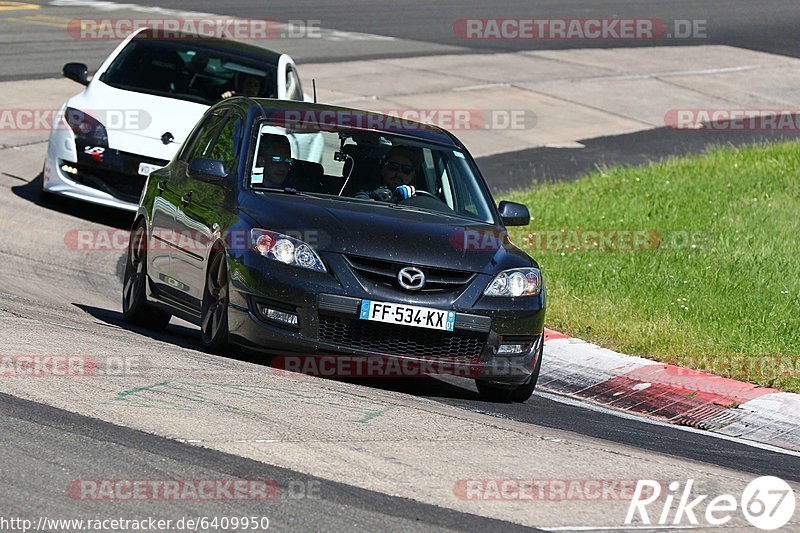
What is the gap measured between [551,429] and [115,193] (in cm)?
711

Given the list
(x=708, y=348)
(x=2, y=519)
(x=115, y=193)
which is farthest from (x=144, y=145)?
(x=2, y=519)

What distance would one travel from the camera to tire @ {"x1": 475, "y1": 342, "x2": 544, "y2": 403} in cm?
895

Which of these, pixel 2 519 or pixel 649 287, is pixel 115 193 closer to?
pixel 649 287

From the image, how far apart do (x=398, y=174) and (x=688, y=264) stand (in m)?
4.53

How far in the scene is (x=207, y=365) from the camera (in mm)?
8031

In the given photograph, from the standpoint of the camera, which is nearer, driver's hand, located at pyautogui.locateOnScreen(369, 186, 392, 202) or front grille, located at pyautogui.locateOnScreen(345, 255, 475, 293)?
front grille, located at pyautogui.locateOnScreen(345, 255, 475, 293)

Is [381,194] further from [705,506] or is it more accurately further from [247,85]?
[247,85]

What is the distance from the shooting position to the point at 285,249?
8336mm
